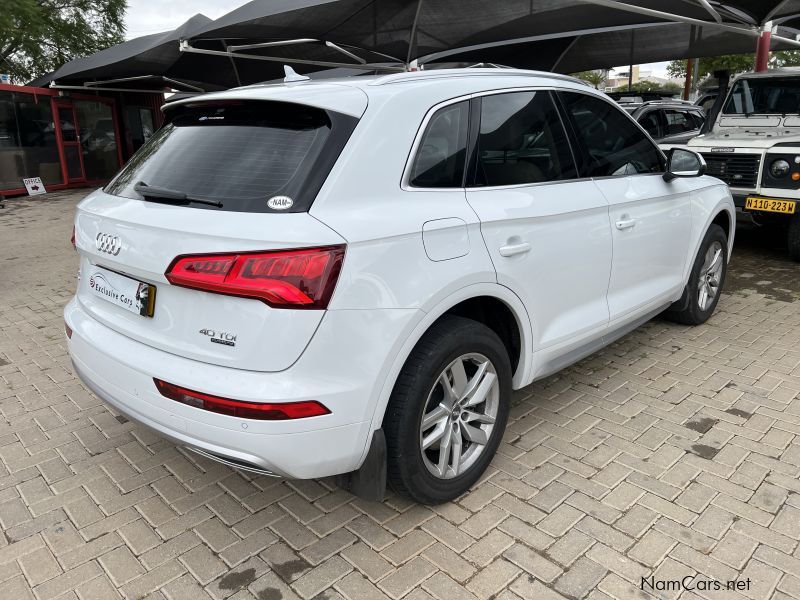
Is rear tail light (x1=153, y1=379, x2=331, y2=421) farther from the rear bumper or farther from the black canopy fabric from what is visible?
the black canopy fabric

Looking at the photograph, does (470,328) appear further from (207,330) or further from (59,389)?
(59,389)

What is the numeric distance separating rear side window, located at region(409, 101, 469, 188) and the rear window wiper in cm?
79

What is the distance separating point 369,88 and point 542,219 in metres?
1.01

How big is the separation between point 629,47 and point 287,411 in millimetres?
14783

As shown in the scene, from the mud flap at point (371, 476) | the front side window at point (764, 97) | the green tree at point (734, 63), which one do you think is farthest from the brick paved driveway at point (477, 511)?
the green tree at point (734, 63)

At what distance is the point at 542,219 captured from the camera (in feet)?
9.46

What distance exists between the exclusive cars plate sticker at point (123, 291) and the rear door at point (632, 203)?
7.44ft

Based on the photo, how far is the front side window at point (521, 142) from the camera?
110 inches

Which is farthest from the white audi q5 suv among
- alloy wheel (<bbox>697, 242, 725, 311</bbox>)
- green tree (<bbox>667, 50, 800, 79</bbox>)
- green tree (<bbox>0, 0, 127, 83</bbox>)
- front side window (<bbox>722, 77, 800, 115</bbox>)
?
green tree (<bbox>667, 50, 800, 79</bbox>)

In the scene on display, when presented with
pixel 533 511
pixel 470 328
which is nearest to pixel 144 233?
pixel 470 328

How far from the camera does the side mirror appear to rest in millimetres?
3895

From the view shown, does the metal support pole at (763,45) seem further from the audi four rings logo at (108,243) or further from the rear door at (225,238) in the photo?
the audi four rings logo at (108,243)

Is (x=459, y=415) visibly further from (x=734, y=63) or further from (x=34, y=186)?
(x=734, y=63)

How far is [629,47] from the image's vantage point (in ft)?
46.7
